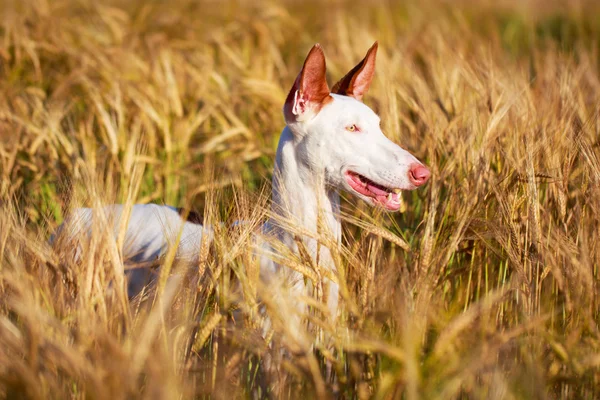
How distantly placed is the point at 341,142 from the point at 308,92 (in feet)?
0.78

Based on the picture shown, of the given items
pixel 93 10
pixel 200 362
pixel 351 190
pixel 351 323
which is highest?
pixel 93 10

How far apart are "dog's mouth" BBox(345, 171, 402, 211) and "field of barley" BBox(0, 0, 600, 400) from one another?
0.35 ft

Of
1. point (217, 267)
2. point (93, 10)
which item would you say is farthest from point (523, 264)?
point (93, 10)

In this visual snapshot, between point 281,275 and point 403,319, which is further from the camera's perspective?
point 281,275

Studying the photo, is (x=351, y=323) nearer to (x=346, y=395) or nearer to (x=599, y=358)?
(x=346, y=395)

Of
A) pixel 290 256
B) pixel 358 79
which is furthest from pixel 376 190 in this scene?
pixel 290 256

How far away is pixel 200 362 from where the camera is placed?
2.29 meters

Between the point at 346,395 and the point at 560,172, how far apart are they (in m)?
1.39

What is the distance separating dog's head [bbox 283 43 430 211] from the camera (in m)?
2.82

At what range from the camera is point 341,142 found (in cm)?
288

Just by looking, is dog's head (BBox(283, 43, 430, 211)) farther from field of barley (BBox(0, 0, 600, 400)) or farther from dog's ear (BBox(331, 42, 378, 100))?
Result: dog's ear (BBox(331, 42, 378, 100))

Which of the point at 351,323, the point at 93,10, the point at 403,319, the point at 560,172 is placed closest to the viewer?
the point at 403,319

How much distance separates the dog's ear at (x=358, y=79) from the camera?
3.18 metres

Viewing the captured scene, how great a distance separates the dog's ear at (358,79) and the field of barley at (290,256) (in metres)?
0.47
